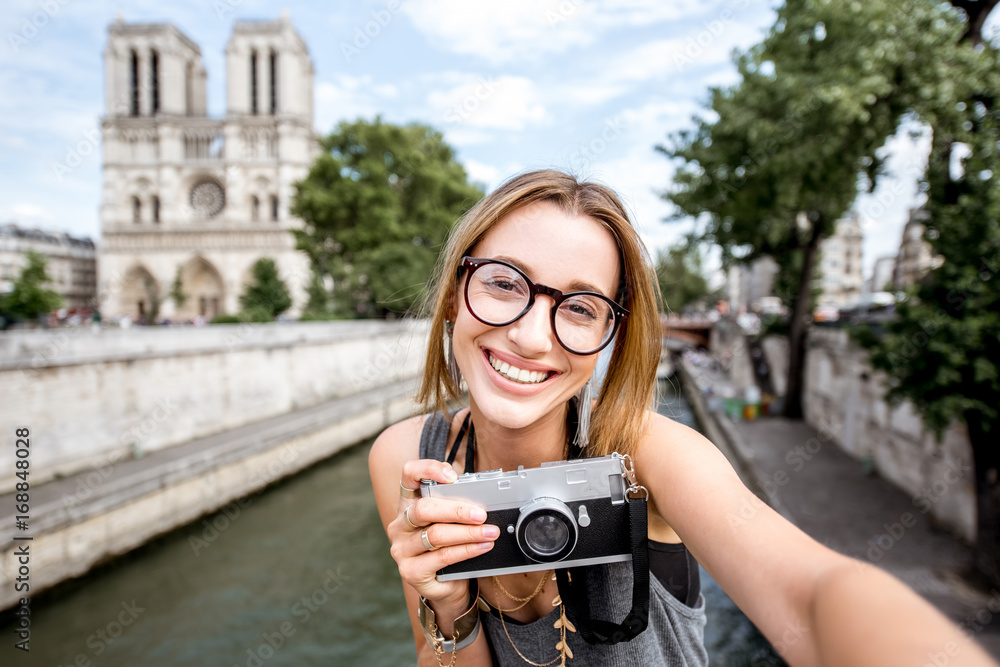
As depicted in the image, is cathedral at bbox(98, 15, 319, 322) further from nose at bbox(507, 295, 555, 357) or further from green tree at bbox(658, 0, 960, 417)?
nose at bbox(507, 295, 555, 357)

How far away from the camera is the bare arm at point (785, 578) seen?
0.64 m

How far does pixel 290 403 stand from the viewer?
51.6 feet

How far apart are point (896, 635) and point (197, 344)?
13869 millimetres

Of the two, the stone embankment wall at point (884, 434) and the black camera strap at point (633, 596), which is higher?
the black camera strap at point (633, 596)

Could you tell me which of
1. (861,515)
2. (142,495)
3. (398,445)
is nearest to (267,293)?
(142,495)

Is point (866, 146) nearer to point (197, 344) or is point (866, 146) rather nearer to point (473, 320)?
point (473, 320)

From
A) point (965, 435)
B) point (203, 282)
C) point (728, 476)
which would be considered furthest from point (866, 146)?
point (203, 282)

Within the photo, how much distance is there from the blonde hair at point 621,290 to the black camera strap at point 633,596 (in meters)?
0.21

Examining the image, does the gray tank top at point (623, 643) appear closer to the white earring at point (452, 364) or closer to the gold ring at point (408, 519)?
the gold ring at point (408, 519)

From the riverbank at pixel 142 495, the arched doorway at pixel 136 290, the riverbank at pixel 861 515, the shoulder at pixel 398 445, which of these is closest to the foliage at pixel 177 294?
the arched doorway at pixel 136 290

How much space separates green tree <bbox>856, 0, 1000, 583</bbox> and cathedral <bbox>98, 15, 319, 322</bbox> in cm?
4295

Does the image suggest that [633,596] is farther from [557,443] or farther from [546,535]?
[557,443]

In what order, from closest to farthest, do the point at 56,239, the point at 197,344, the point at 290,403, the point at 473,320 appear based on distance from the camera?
the point at 473,320 → the point at 197,344 → the point at 290,403 → the point at 56,239

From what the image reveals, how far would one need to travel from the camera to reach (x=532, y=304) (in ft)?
3.80
